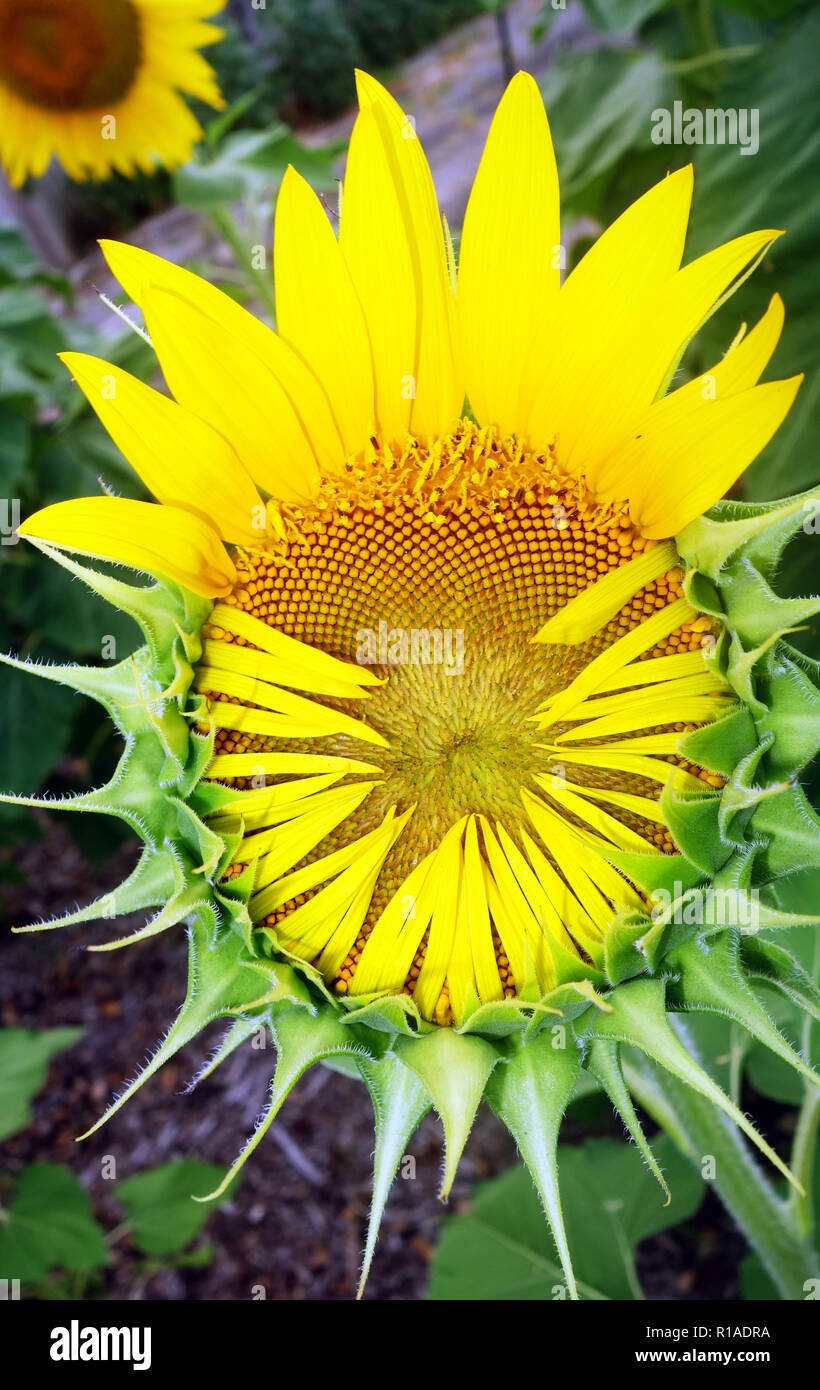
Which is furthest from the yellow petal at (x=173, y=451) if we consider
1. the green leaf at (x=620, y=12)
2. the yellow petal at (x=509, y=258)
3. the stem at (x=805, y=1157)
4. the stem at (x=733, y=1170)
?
the green leaf at (x=620, y=12)

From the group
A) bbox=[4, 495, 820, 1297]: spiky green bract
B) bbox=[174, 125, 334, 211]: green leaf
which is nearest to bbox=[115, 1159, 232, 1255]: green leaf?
bbox=[4, 495, 820, 1297]: spiky green bract

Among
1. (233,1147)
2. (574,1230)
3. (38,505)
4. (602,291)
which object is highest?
(38,505)

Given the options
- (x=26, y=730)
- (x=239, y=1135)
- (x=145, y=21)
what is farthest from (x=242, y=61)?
(x=239, y=1135)

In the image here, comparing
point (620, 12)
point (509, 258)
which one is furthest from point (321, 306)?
point (620, 12)

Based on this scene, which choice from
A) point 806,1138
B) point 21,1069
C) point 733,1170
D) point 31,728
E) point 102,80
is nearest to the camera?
point 733,1170

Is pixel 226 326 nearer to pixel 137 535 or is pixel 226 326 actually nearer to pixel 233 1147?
pixel 137 535

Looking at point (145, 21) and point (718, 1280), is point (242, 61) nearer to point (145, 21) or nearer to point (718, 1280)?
point (145, 21)

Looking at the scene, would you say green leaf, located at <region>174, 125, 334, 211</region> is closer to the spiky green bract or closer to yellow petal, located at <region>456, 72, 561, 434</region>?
yellow petal, located at <region>456, 72, 561, 434</region>

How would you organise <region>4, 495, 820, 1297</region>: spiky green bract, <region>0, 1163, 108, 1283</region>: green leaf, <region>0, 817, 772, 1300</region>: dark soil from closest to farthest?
1. <region>4, 495, 820, 1297</region>: spiky green bract
2. <region>0, 1163, 108, 1283</region>: green leaf
3. <region>0, 817, 772, 1300</region>: dark soil
